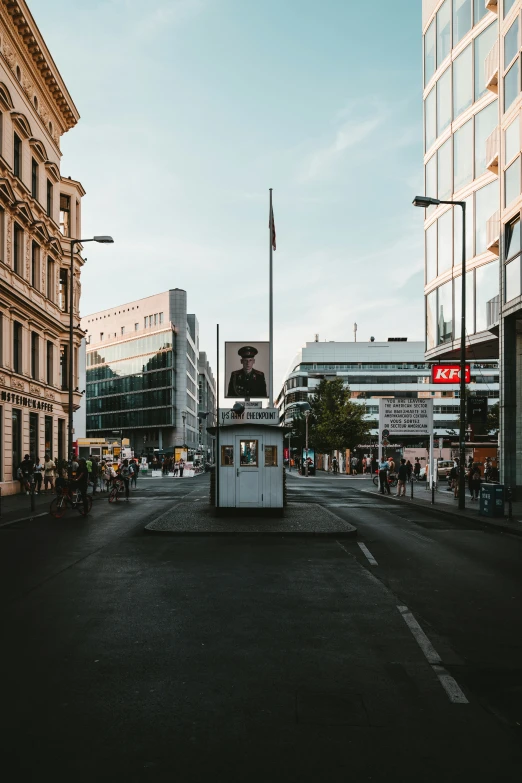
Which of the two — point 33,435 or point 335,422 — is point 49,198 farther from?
point 335,422

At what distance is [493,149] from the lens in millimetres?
30188

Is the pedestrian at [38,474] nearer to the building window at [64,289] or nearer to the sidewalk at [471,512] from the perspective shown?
the building window at [64,289]

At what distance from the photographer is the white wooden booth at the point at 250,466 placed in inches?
763

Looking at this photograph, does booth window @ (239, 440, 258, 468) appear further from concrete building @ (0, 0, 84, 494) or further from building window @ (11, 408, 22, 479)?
building window @ (11, 408, 22, 479)

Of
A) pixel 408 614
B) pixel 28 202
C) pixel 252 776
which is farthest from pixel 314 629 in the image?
pixel 28 202

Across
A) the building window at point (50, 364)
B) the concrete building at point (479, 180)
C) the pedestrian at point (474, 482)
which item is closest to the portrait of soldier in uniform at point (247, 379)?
the concrete building at point (479, 180)

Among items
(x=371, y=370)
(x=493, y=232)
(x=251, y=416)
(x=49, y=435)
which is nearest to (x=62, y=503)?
(x=251, y=416)

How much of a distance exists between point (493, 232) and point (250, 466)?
16.4m

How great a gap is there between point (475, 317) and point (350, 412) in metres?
40.9

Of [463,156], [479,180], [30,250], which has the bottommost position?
[30,250]

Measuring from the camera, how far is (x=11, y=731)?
4.56 m

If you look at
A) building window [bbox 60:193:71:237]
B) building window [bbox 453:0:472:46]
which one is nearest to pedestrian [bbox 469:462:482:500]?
building window [bbox 453:0:472:46]

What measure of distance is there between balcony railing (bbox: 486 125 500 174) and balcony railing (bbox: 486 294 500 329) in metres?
5.47

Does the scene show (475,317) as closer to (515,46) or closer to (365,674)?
(515,46)
